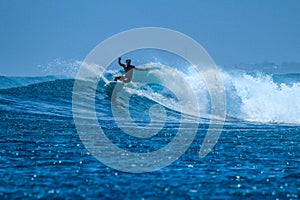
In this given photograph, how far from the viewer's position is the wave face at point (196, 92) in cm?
4078

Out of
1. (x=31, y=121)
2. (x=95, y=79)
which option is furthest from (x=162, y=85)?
(x=31, y=121)

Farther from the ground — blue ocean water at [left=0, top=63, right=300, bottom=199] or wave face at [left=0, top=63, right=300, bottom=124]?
wave face at [left=0, top=63, right=300, bottom=124]

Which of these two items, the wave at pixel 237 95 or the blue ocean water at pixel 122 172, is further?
the wave at pixel 237 95

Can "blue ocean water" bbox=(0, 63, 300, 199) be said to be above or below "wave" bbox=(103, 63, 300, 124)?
below

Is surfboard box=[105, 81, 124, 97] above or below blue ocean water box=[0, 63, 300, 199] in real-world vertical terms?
above

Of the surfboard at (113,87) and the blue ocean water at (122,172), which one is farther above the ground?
the surfboard at (113,87)

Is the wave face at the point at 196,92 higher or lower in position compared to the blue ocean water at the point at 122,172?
higher

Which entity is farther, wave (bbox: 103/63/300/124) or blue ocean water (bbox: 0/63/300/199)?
wave (bbox: 103/63/300/124)

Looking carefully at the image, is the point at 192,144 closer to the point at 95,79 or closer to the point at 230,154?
the point at 230,154

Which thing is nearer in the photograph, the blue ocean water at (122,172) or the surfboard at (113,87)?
the blue ocean water at (122,172)

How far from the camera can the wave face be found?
4078 centimetres

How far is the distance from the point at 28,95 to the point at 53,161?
930 inches

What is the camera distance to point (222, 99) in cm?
5147

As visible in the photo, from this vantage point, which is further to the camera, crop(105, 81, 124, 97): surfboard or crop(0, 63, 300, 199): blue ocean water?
crop(105, 81, 124, 97): surfboard
